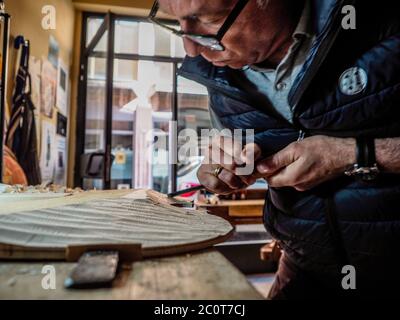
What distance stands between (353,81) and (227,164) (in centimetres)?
35

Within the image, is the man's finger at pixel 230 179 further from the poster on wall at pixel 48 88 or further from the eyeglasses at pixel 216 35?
the poster on wall at pixel 48 88

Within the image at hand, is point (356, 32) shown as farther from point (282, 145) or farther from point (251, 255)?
point (251, 255)

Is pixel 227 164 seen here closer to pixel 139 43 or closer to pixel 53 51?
pixel 53 51

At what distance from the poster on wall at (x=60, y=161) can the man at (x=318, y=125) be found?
200 centimetres

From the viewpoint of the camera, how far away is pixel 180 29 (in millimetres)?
802

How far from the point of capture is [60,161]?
257cm

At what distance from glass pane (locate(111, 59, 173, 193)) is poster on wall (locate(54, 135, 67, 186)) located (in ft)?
1.57

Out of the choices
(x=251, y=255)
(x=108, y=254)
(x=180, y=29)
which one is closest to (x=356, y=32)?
(x=180, y=29)

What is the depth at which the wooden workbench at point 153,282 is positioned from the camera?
0.26m

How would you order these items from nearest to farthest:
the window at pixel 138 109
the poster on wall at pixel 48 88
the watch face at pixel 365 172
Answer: the watch face at pixel 365 172 → the poster on wall at pixel 48 88 → the window at pixel 138 109

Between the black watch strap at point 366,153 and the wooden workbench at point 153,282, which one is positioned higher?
the black watch strap at point 366,153

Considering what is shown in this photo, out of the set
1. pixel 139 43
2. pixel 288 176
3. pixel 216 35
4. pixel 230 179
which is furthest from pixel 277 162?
pixel 139 43

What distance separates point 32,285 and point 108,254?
0.08 metres

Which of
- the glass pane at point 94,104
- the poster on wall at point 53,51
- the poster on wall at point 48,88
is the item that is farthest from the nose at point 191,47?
the glass pane at point 94,104
